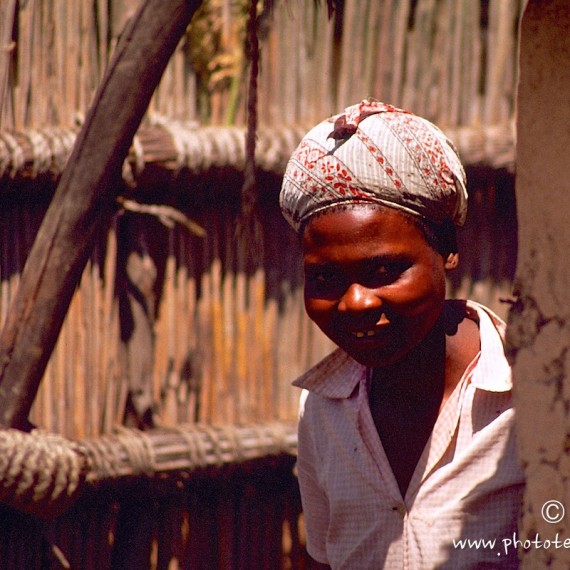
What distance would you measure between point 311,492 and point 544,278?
1106mm

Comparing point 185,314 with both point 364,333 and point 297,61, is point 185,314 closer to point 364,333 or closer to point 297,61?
point 297,61

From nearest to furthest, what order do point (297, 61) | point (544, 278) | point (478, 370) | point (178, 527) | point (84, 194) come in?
1. point (544, 278)
2. point (478, 370)
3. point (84, 194)
4. point (178, 527)
5. point (297, 61)

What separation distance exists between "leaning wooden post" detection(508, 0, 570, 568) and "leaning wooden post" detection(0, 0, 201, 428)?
1087 millimetres

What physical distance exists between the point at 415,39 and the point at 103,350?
166 cm

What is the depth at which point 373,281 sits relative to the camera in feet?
6.52

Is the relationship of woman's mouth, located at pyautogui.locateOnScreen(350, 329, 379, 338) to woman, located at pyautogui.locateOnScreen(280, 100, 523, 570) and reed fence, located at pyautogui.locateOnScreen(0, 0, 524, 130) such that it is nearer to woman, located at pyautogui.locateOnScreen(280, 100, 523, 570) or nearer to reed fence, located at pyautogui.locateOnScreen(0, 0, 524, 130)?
woman, located at pyautogui.locateOnScreen(280, 100, 523, 570)

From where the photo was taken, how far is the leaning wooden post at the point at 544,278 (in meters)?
1.59

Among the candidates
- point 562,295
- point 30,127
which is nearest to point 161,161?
point 30,127

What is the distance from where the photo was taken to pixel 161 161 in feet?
11.3

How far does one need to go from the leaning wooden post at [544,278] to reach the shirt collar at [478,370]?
0.43 metres

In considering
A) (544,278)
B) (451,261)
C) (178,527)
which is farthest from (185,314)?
(544,278)

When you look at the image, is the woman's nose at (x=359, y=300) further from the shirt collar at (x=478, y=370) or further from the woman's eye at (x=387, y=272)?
the shirt collar at (x=478, y=370)

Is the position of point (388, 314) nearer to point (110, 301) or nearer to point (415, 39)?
point (110, 301)

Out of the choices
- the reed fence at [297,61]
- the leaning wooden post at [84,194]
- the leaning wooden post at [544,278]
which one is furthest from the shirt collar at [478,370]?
the reed fence at [297,61]
